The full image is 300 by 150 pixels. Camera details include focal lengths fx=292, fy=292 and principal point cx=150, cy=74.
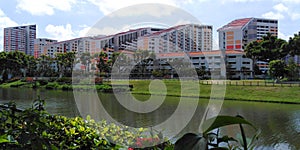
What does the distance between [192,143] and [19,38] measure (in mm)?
47735

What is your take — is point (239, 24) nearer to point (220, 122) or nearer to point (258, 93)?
point (258, 93)

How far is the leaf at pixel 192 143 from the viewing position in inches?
19.7

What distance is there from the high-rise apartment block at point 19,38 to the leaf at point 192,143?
41563mm

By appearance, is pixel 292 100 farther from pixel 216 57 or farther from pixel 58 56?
pixel 58 56

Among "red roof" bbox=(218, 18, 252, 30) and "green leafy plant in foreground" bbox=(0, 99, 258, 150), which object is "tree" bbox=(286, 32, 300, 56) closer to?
"green leafy plant in foreground" bbox=(0, 99, 258, 150)

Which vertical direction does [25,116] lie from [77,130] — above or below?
above

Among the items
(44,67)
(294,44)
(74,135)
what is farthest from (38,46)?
A: (74,135)

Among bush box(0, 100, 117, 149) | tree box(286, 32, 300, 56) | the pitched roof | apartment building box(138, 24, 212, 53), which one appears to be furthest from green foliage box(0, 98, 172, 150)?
the pitched roof

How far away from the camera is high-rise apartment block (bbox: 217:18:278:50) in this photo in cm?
5088

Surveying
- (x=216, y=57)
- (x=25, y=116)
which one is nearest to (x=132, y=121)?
(x=25, y=116)

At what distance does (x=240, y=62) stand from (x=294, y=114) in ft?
94.3

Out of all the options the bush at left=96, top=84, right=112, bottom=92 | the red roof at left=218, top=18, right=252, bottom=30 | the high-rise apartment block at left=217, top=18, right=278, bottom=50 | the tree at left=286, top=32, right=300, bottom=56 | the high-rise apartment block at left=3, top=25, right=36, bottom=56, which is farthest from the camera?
the red roof at left=218, top=18, right=252, bottom=30

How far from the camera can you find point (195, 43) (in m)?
5.24

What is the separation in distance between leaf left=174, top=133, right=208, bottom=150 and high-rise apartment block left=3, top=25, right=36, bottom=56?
41563 millimetres
